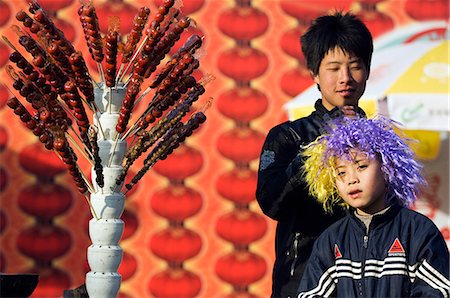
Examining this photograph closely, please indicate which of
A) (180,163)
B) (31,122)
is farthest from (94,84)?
(180,163)

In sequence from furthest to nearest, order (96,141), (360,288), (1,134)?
(1,134) → (96,141) → (360,288)

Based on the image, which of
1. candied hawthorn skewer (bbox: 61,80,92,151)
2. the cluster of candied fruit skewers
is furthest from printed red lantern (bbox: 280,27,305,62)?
candied hawthorn skewer (bbox: 61,80,92,151)

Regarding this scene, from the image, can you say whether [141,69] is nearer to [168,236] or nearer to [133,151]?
[133,151]

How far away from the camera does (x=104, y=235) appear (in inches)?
107

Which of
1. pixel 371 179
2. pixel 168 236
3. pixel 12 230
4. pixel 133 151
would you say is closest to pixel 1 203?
pixel 12 230

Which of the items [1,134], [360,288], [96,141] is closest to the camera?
[360,288]

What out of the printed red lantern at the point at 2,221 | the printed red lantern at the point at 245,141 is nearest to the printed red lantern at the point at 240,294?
the printed red lantern at the point at 245,141

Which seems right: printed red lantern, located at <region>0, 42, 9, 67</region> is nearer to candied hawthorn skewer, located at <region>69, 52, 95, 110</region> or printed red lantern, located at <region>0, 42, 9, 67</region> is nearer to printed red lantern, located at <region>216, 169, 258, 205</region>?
printed red lantern, located at <region>216, 169, 258, 205</region>

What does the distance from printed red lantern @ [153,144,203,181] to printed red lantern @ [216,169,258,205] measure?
19 cm

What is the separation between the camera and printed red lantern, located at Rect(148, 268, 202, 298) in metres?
5.88

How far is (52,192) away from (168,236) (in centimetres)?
75

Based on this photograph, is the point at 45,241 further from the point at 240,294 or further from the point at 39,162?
the point at 240,294

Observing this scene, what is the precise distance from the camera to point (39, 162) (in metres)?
5.86

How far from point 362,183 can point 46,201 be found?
11.9 feet
